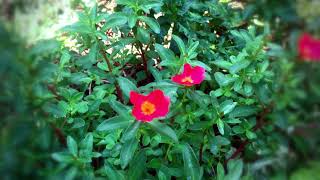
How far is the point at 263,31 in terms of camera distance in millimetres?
1442

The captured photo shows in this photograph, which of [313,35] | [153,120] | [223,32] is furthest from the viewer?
[223,32]

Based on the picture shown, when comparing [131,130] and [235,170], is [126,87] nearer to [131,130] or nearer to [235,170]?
[131,130]

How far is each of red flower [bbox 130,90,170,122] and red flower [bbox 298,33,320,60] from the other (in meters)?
0.69

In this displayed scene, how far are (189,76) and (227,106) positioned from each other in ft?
0.68

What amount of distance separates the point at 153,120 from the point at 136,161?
0.26 metres

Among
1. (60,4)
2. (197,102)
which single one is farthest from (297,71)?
(197,102)

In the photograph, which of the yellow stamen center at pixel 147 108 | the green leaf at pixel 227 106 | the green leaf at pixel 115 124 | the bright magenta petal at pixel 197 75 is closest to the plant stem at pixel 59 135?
the green leaf at pixel 115 124

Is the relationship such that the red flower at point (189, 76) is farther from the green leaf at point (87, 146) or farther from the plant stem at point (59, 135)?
the plant stem at point (59, 135)

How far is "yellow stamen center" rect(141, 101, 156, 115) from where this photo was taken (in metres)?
1.61

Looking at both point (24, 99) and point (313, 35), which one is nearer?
point (313, 35)

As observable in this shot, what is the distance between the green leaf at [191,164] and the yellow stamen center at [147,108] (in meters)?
0.27

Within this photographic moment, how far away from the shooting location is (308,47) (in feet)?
3.32

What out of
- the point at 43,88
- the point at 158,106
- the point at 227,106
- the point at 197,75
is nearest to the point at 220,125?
the point at 227,106

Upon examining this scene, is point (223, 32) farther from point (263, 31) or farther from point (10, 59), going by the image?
point (10, 59)
